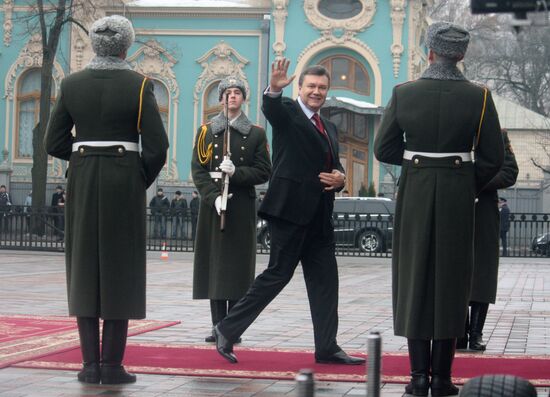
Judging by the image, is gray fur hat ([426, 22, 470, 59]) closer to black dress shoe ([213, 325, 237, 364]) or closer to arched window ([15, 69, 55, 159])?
black dress shoe ([213, 325, 237, 364])

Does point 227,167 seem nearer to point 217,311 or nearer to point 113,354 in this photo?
point 217,311

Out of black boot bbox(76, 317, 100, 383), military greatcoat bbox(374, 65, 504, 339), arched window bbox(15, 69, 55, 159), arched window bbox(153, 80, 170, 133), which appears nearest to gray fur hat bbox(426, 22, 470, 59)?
military greatcoat bbox(374, 65, 504, 339)

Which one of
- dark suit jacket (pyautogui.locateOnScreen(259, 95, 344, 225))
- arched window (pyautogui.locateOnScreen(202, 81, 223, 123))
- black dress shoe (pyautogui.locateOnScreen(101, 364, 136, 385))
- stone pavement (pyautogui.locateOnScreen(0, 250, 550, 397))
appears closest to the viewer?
stone pavement (pyautogui.locateOnScreen(0, 250, 550, 397))

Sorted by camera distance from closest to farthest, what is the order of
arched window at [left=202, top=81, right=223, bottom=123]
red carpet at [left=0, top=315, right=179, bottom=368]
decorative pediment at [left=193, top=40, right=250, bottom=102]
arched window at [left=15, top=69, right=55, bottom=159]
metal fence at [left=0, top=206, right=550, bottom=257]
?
red carpet at [left=0, top=315, right=179, bottom=368], metal fence at [left=0, top=206, right=550, bottom=257], decorative pediment at [left=193, top=40, right=250, bottom=102], arched window at [left=202, top=81, right=223, bottom=123], arched window at [left=15, top=69, right=55, bottom=159]

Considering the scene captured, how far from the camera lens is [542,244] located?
1115 inches

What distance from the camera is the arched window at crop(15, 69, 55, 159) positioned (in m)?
44.2

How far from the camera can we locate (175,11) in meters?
43.8

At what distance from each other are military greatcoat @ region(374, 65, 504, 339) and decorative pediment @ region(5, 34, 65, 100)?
123ft

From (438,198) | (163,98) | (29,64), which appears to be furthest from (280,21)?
(438,198)

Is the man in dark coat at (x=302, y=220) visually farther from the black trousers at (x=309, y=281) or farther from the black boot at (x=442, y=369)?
the black boot at (x=442, y=369)

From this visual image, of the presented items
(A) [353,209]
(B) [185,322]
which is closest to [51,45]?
(A) [353,209]

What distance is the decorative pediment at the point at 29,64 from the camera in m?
43.7

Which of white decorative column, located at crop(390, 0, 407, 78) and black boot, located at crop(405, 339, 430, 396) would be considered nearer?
black boot, located at crop(405, 339, 430, 396)

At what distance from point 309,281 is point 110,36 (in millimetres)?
2157
